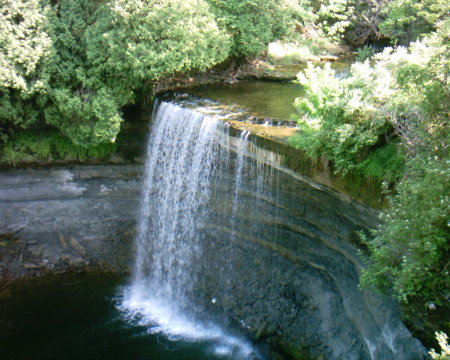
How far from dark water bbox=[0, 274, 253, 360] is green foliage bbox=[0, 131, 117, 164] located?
332cm

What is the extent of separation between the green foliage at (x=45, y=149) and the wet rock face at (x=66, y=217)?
347 mm

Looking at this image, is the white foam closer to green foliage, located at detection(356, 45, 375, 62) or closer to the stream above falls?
the stream above falls

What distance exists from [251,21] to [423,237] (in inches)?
366

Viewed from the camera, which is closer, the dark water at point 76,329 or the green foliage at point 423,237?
the green foliage at point 423,237

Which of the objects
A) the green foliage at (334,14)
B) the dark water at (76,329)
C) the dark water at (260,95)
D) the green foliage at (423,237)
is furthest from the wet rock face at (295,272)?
the green foliage at (334,14)

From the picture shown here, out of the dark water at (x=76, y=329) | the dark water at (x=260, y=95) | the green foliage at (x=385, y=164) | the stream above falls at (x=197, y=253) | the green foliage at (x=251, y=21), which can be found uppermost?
the green foliage at (x=251, y=21)

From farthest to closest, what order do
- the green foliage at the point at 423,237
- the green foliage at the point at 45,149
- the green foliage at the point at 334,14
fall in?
the green foliage at the point at 334,14 → the green foliage at the point at 45,149 → the green foliage at the point at 423,237

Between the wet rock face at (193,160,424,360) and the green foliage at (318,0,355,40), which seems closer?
the wet rock face at (193,160,424,360)

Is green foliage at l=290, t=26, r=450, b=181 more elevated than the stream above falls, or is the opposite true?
green foliage at l=290, t=26, r=450, b=181

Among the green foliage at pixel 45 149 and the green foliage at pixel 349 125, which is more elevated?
the green foliage at pixel 349 125

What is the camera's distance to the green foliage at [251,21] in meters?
12.6

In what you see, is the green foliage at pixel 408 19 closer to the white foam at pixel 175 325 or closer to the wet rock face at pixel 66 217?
the wet rock face at pixel 66 217

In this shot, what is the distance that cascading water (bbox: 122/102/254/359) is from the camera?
1020 cm

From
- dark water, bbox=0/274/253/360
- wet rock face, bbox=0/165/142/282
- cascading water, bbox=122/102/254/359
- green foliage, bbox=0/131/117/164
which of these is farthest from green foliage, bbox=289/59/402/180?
green foliage, bbox=0/131/117/164
